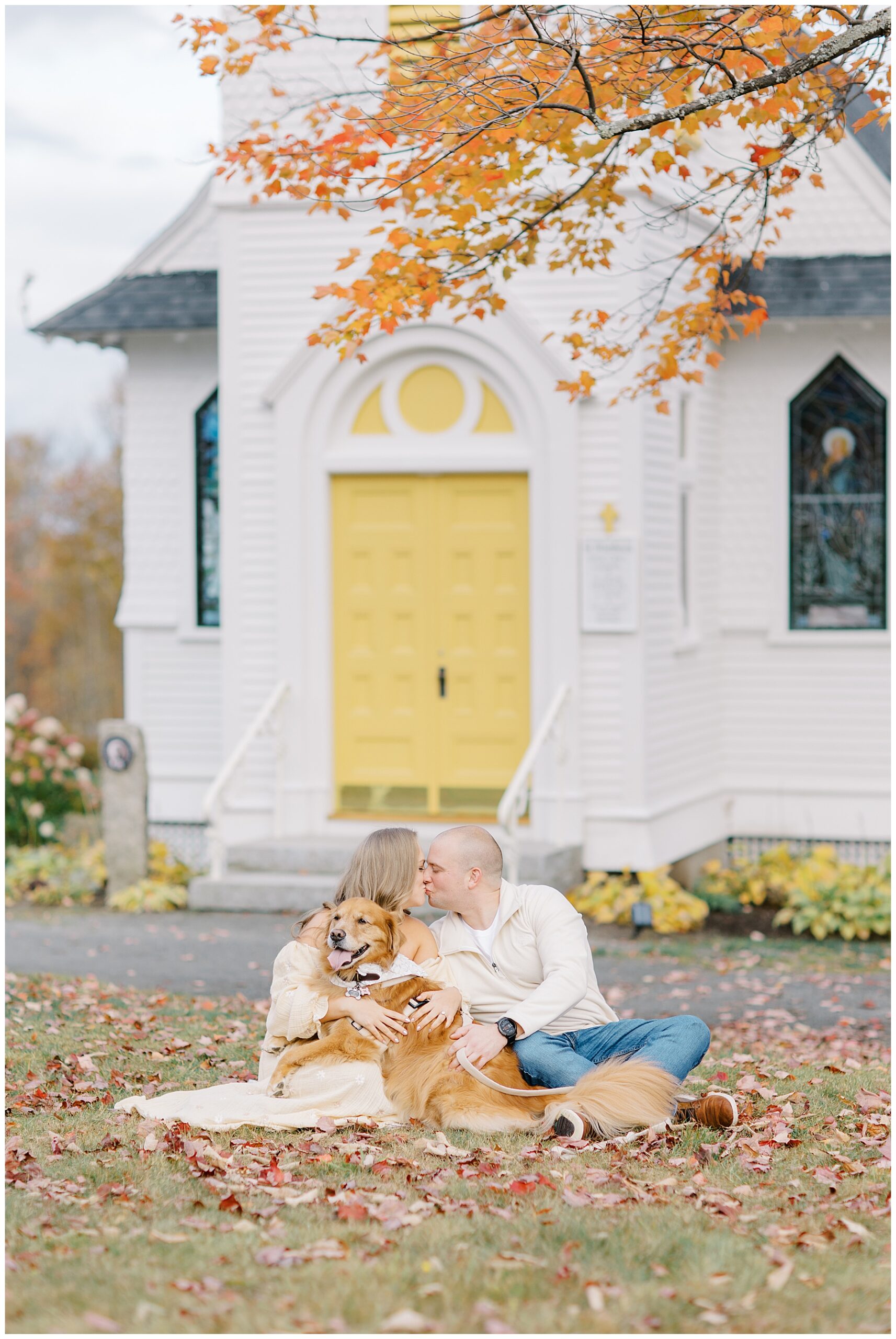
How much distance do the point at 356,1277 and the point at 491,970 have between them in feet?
5.98

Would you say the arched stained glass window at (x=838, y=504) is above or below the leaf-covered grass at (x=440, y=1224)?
above

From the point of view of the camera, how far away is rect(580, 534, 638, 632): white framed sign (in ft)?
36.1

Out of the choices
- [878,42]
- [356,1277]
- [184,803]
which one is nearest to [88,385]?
[184,803]

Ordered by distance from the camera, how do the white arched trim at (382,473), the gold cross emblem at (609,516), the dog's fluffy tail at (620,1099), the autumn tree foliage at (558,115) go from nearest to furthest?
the dog's fluffy tail at (620,1099), the autumn tree foliage at (558,115), the gold cross emblem at (609,516), the white arched trim at (382,473)

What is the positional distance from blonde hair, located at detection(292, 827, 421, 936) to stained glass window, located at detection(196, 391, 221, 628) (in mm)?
8211

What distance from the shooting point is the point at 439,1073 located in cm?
510

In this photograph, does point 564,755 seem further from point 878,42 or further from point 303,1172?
point 303,1172

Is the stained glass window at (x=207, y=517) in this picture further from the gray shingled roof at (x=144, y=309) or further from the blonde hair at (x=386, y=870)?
the blonde hair at (x=386, y=870)

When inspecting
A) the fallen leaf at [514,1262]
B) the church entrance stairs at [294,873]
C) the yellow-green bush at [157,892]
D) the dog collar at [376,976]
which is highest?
the dog collar at [376,976]

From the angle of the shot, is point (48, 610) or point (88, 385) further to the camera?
point (88, 385)

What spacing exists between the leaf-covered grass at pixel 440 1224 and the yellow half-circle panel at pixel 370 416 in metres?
6.60

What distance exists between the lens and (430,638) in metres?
11.5

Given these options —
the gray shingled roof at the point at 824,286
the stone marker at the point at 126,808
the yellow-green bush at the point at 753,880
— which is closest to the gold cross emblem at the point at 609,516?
the gray shingled roof at the point at 824,286

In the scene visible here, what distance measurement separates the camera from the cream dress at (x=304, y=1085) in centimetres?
512
